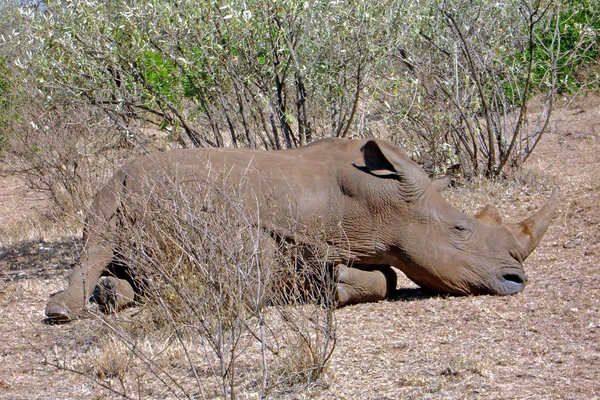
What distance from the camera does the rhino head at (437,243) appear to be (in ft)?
23.7

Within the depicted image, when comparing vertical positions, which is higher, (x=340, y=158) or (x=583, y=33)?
(x=583, y=33)

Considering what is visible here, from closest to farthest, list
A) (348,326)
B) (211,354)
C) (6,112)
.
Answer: (211,354) < (348,326) < (6,112)

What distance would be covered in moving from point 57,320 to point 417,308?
9.38ft

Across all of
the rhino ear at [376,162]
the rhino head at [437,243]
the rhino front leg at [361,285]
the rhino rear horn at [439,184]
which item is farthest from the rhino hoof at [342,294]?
the rhino rear horn at [439,184]

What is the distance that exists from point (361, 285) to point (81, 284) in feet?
7.39

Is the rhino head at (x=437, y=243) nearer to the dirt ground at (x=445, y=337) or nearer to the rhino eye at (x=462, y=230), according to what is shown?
the rhino eye at (x=462, y=230)

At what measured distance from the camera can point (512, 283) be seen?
7.24 metres

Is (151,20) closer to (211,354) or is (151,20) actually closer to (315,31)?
(315,31)

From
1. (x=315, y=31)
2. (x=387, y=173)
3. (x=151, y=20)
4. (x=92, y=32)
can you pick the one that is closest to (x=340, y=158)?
(x=387, y=173)

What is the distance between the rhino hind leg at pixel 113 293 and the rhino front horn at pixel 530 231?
321cm

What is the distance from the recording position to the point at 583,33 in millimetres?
11141

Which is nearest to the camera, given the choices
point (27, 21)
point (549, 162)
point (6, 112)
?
point (27, 21)

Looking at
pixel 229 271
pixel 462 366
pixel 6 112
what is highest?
pixel 6 112

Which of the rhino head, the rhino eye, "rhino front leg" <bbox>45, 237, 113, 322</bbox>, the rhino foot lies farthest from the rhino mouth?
the rhino foot
